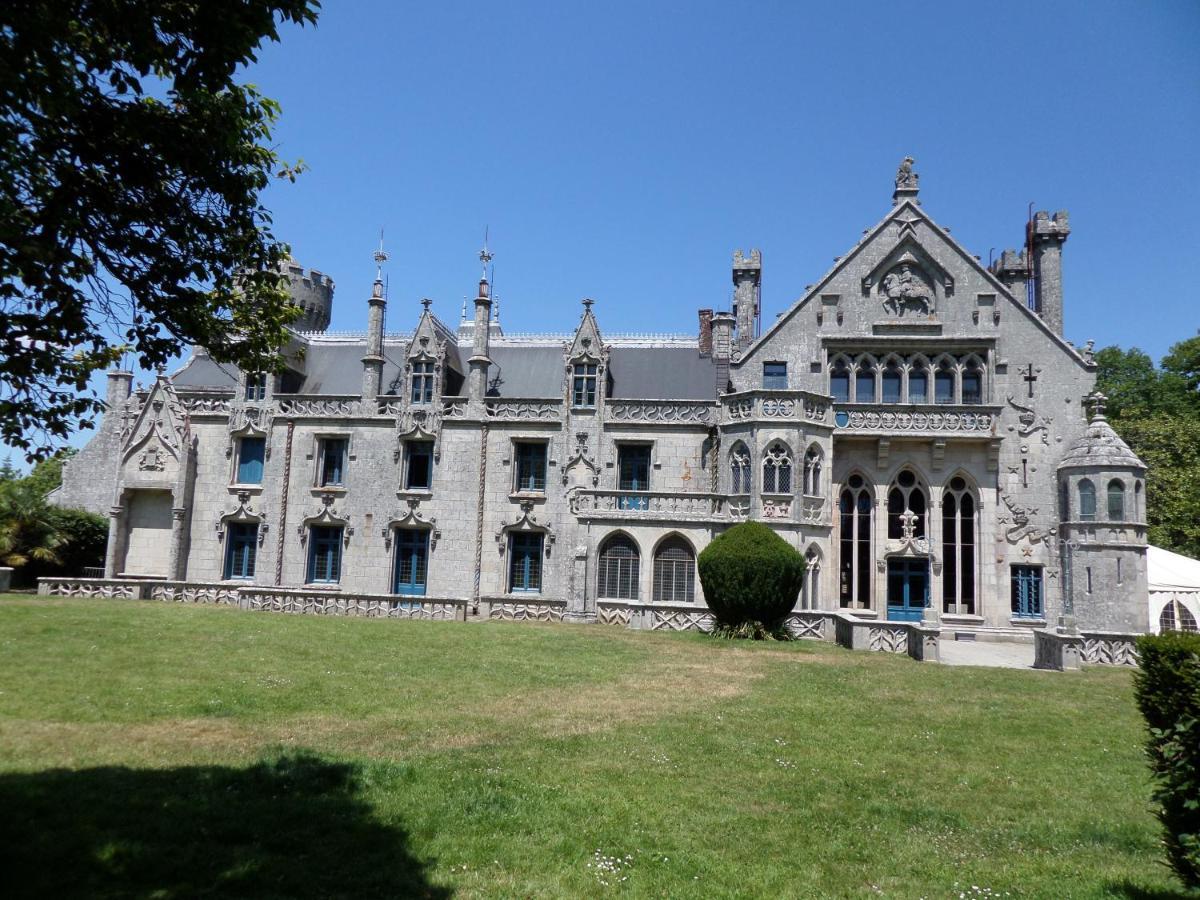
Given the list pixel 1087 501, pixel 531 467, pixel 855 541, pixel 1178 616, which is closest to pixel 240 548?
pixel 531 467

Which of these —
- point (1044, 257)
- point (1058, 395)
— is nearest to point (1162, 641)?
point (1058, 395)

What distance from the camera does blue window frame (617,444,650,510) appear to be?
2992cm

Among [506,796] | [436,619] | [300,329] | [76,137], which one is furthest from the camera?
[300,329]

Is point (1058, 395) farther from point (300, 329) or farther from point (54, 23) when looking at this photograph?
point (300, 329)

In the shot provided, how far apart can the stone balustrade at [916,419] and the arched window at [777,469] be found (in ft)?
9.37

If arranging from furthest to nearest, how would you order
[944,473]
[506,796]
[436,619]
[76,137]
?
[944,473] < [436,619] < [506,796] < [76,137]

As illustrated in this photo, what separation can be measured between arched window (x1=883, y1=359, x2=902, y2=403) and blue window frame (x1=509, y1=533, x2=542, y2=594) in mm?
14429

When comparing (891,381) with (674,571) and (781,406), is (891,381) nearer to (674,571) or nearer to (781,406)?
(781,406)

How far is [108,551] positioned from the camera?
31281 mm

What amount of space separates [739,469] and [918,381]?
26.7 ft

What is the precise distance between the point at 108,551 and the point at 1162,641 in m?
35.3

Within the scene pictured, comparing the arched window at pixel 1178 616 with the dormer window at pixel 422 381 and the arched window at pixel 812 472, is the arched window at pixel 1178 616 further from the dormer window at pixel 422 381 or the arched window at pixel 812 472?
the dormer window at pixel 422 381

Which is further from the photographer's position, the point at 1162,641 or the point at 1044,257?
the point at 1044,257

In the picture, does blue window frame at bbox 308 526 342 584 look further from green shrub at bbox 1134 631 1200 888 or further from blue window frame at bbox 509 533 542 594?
green shrub at bbox 1134 631 1200 888
